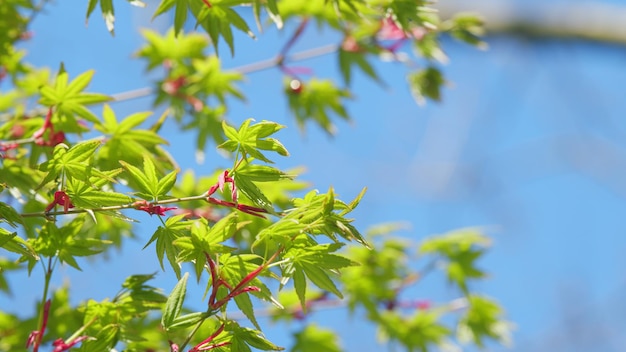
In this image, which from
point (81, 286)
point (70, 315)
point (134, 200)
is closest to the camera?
point (134, 200)

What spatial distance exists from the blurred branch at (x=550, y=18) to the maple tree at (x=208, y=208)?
296 centimetres

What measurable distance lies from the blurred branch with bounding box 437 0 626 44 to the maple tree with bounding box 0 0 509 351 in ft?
9.71

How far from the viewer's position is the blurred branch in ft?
16.3

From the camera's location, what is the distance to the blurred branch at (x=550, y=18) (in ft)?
16.3

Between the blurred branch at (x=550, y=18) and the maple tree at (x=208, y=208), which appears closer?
the maple tree at (x=208, y=208)

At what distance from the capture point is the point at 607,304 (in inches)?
307

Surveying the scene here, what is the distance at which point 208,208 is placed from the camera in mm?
1823

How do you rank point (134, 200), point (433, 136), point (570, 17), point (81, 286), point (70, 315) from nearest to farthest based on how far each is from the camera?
point (134, 200) → point (70, 315) → point (570, 17) → point (81, 286) → point (433, 136)

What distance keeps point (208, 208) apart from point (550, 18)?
3982mm

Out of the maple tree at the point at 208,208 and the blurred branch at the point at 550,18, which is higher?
the blurred branch at the point at 550,18

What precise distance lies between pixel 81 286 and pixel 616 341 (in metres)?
5.28

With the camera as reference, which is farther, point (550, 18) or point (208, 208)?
point (550, 18)

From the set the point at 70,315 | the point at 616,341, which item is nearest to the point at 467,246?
the point at 70,315

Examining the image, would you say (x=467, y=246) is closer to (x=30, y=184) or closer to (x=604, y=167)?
(x=30, y=184)
